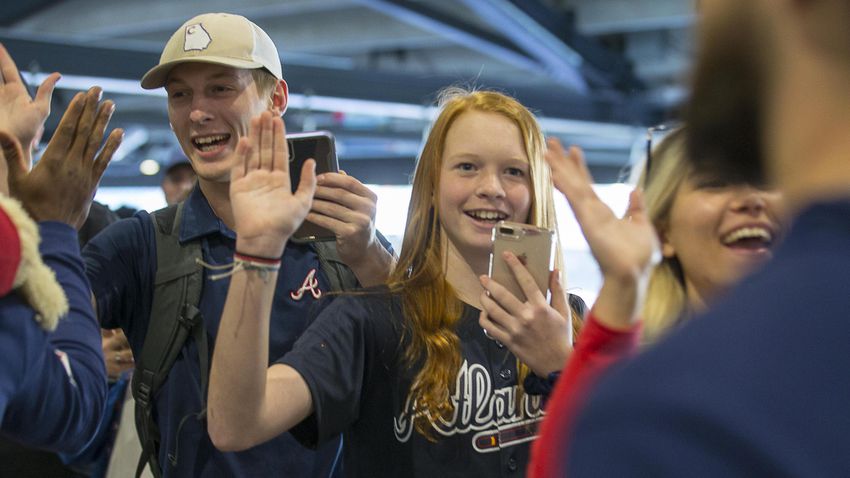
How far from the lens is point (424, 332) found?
1890mm

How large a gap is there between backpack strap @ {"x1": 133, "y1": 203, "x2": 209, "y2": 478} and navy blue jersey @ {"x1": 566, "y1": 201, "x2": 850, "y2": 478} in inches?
64.1

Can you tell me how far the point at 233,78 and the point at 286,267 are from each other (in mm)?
464

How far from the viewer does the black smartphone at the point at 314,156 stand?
2.16 meters

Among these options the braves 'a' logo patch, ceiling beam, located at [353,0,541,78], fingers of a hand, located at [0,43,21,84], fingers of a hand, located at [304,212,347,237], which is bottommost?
the braves 'a' logo patch

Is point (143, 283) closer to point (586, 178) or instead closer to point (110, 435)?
point (110, 435)

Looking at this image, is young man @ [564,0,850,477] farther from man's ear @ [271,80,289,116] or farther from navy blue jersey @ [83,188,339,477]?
man's ear @ [271,80,289,116]

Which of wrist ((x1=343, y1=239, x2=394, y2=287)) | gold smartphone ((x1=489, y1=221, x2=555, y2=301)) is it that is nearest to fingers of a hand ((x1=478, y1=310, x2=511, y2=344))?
gold smartphone ((x1=489, y1=221, x2=555, y2=301))

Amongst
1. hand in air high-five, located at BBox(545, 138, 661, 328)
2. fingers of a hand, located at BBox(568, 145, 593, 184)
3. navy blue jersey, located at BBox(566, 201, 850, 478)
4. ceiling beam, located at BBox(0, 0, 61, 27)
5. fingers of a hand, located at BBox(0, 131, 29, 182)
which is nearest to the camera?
navy blue jersey, located at BBox(566, 201, 850, 478)

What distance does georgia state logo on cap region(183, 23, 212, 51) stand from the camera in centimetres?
224

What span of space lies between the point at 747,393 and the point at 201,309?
1747mm

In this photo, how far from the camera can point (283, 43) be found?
26.7 feet

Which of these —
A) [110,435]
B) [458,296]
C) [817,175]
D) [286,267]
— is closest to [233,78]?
[286,267]

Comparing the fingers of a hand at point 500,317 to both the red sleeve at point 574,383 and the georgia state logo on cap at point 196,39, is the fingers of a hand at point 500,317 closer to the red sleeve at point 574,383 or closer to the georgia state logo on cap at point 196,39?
the red sleeve at point 574,383

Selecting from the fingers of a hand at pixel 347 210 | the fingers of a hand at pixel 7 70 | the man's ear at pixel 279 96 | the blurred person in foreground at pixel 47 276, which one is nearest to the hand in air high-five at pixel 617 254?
the blurred person in foreground at pixel 47 276
